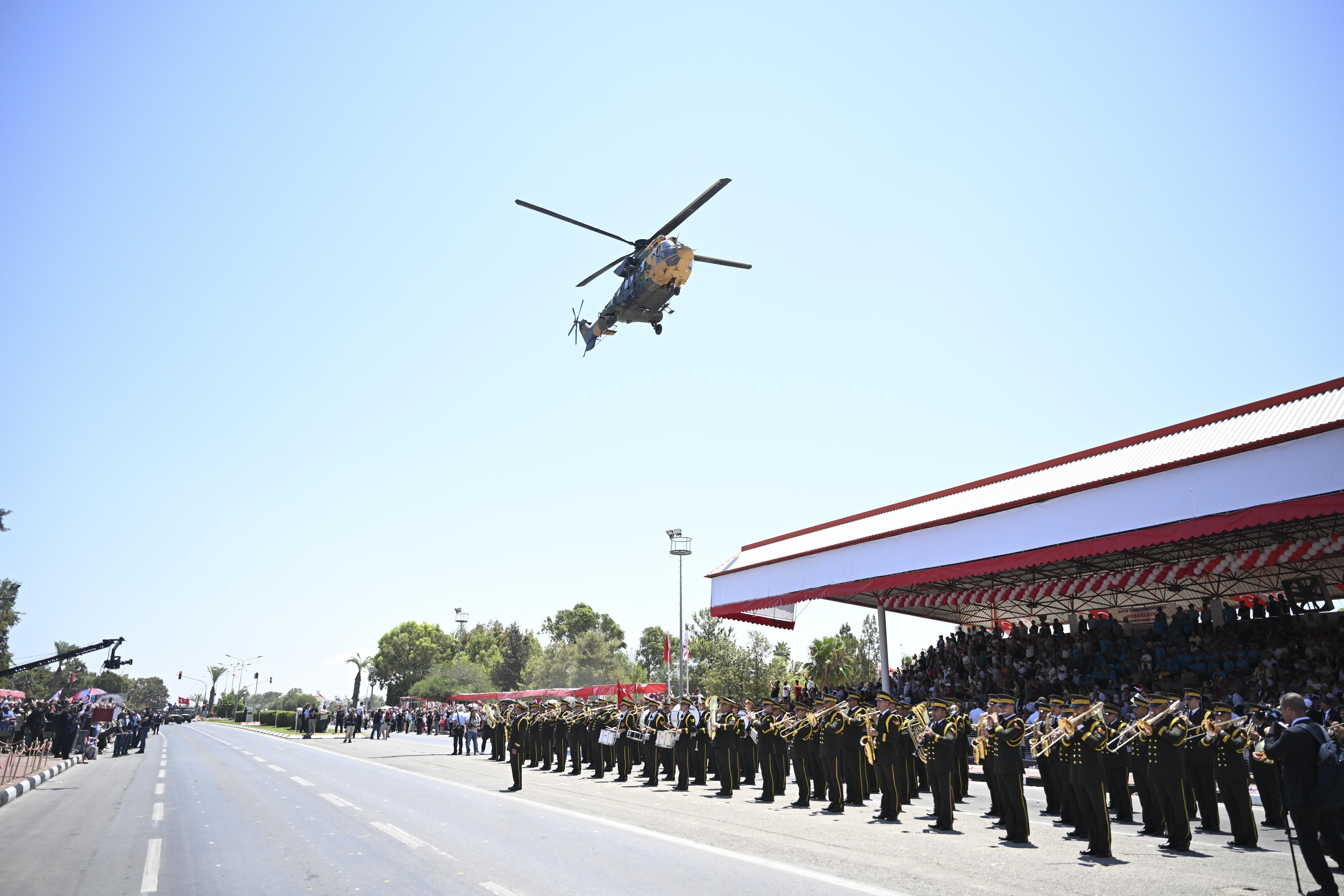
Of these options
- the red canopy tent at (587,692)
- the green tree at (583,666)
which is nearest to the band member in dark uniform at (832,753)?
the red canopy tent at (587,692)

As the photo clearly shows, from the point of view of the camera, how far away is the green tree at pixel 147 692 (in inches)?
5910

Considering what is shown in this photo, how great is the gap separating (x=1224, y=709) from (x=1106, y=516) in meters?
9.53

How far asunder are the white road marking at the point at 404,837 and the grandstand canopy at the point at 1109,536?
15.8 metres

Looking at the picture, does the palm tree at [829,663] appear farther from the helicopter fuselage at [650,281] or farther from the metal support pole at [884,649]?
the helicopter fuselage at [650,281]

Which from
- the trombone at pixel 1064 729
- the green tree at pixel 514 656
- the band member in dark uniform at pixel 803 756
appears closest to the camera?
the trombone at pixel 1064 729

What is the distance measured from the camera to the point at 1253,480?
54.3 feet

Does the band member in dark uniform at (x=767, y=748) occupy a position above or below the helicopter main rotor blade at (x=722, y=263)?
below

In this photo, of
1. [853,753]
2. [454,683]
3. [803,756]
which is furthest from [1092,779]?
[454,683]

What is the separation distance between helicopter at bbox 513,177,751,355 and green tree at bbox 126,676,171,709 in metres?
159

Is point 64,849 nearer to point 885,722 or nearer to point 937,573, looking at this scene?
point 885,722

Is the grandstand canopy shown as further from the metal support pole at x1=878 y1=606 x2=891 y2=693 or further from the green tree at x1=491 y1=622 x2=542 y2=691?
the green tree at x1=491 y1=622 x2=542 y2=691

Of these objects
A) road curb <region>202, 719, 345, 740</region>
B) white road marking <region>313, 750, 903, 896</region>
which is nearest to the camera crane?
road curb <region>202, 719, 345, 740</region>

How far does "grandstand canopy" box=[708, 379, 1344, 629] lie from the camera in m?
16.5

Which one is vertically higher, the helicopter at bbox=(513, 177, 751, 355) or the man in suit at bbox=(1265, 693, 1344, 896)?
the helicopter at bbox=(513, 177, 751, 355)
